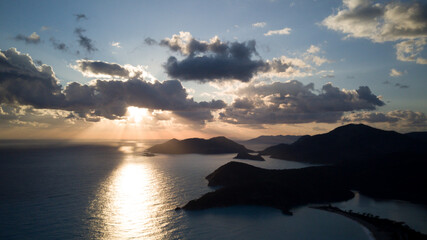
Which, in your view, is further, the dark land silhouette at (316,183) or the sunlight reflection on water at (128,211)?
the dark land silhouette at (316,183)

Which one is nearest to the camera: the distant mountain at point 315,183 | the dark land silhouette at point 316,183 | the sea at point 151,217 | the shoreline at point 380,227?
the sea at point 151,217

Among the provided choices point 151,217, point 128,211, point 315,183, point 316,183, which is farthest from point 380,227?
point 128,211

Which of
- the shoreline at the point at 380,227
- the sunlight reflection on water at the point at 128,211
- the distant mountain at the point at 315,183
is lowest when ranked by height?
the shoreline at the point at 380,227

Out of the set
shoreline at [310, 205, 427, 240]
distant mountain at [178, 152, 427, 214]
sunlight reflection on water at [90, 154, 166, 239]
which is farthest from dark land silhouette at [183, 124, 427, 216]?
shoreline at [310, 205, 427, 240]

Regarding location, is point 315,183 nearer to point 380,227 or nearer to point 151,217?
point 380,227

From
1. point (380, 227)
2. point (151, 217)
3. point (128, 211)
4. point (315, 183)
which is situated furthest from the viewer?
point (315, 183)

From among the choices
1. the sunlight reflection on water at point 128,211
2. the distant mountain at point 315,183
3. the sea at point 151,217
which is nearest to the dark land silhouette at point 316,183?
the distant mountain at point 315,183

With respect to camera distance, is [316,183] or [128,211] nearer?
[128,211]

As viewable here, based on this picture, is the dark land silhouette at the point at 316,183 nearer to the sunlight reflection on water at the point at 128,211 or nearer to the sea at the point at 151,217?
the sea at the point at 151,217

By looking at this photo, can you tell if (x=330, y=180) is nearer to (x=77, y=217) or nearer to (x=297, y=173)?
(x=297, y=173)
